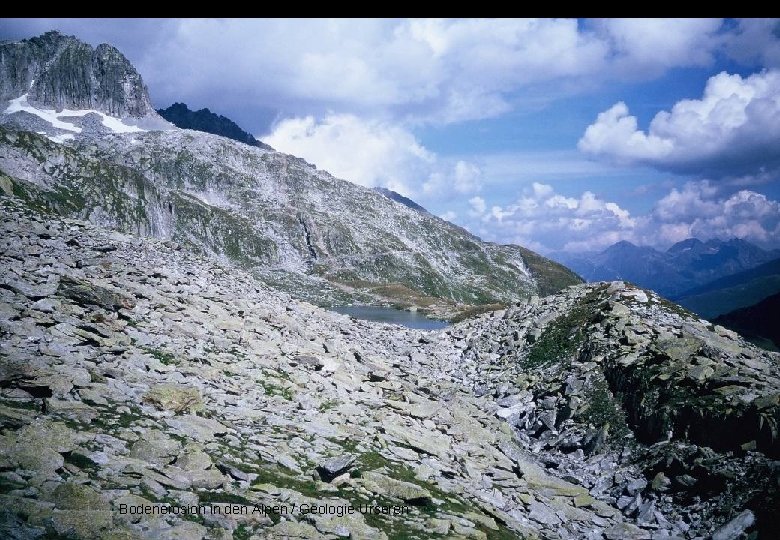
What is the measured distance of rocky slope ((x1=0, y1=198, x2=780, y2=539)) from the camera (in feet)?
38.5

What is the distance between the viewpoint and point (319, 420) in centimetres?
2028

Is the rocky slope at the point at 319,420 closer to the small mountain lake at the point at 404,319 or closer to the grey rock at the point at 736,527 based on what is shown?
the grey rock at the point at 736,527

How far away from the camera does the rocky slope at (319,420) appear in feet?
38.5

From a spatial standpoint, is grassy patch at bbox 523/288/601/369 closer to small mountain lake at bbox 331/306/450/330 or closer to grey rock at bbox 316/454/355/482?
grey rock at bbox 316/454/355/482

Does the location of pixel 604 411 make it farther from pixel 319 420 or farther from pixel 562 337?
pixel 319 420

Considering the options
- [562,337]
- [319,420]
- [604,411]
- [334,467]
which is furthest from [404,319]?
[334,467]

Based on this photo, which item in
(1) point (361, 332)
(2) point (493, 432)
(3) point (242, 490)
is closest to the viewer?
(3) point (242, 490)

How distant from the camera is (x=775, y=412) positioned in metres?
20.6

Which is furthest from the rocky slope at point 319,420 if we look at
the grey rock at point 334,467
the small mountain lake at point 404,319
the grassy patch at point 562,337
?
the small mountain lake at point 404,319

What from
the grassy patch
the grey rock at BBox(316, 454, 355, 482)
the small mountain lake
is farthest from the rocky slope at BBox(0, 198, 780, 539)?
the small mountain lake

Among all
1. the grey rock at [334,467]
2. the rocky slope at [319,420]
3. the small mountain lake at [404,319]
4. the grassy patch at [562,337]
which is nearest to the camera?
the rocky slope at [319,420]

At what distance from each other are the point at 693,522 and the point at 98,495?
2161 cm

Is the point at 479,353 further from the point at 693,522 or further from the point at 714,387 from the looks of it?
the point at 693,522
